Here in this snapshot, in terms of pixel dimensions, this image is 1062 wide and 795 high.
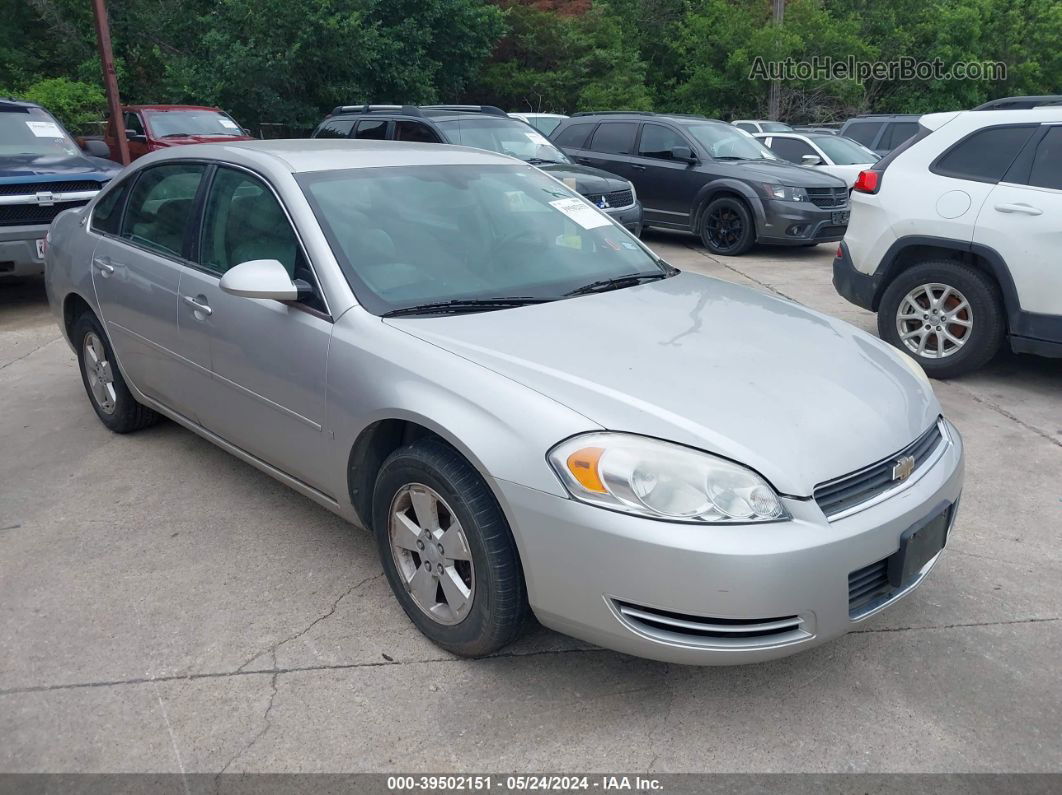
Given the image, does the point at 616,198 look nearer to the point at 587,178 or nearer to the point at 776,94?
the point at 587,178

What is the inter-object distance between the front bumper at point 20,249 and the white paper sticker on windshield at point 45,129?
6.06 feet

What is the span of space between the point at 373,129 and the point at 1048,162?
7931 millimetres

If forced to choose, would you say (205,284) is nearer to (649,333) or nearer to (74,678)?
(74,678)

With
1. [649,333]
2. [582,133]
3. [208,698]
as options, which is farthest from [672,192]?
[208,698]

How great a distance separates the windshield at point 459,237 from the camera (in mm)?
3365

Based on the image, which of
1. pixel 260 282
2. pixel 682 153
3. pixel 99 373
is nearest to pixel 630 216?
pixel 682 153

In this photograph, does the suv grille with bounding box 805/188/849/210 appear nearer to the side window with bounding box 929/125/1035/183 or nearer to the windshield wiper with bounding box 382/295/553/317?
the side window with bounding box 929/125/1035/183

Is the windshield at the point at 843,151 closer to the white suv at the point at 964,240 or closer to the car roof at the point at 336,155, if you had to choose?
the white suv at the point at 964,240

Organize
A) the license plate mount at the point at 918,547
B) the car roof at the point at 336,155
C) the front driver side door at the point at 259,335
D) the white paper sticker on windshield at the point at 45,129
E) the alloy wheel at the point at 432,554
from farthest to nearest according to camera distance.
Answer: the white paper sticker on windshield at the point at 45,129 → the car roof at the point at 336,155 → the front driver side door at the point at 259,335 → the alloy wheel at the point at 432,554 → the license plate mount at the point at 918,547

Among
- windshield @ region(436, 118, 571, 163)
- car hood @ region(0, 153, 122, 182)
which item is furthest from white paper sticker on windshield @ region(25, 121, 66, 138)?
windshield @ region(436, 118, 571, 163)

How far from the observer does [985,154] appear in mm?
5898

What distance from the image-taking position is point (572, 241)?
3879 mm

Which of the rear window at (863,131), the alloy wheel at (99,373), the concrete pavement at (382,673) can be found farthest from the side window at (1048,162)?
the rear window at (863,131)

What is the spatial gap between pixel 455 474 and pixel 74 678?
1.41 meters
